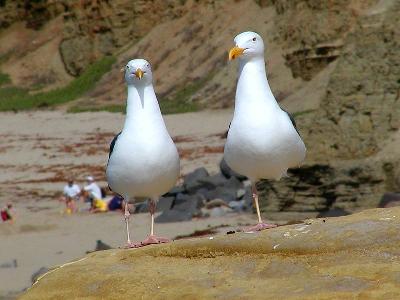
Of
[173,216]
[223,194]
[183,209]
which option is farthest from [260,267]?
[223,194]

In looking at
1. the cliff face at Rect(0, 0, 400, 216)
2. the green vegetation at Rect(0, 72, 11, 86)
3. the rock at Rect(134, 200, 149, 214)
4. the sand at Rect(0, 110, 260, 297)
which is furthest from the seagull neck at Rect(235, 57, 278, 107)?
the green vegetation at Rect(0, 72, 11, 86)

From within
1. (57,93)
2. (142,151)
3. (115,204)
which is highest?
(57,93)

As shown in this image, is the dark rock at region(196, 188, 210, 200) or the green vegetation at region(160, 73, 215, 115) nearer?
the dark rock at region(196, 188, 210, 200)

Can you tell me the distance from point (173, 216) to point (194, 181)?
11.8 feet

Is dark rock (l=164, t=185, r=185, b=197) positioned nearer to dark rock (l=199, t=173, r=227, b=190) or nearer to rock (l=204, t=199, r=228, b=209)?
dark rock (l=199, t=173, r=227, b=190)

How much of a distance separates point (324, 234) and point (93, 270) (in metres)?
1.44

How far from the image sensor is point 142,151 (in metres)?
7.38

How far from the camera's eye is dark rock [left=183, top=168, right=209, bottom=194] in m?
23.4

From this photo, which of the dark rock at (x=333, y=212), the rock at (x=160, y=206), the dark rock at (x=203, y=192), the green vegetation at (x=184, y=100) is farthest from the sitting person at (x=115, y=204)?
the green vegetation at (x=184, y=100)

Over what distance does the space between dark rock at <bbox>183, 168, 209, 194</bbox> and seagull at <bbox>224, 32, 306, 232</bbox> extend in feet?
51.7

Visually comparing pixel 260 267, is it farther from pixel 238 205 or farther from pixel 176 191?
pixel 176 191

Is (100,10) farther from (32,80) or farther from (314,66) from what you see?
(314,66)

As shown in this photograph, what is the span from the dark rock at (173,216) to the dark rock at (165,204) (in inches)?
35.1

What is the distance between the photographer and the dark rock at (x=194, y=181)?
23414 mm
